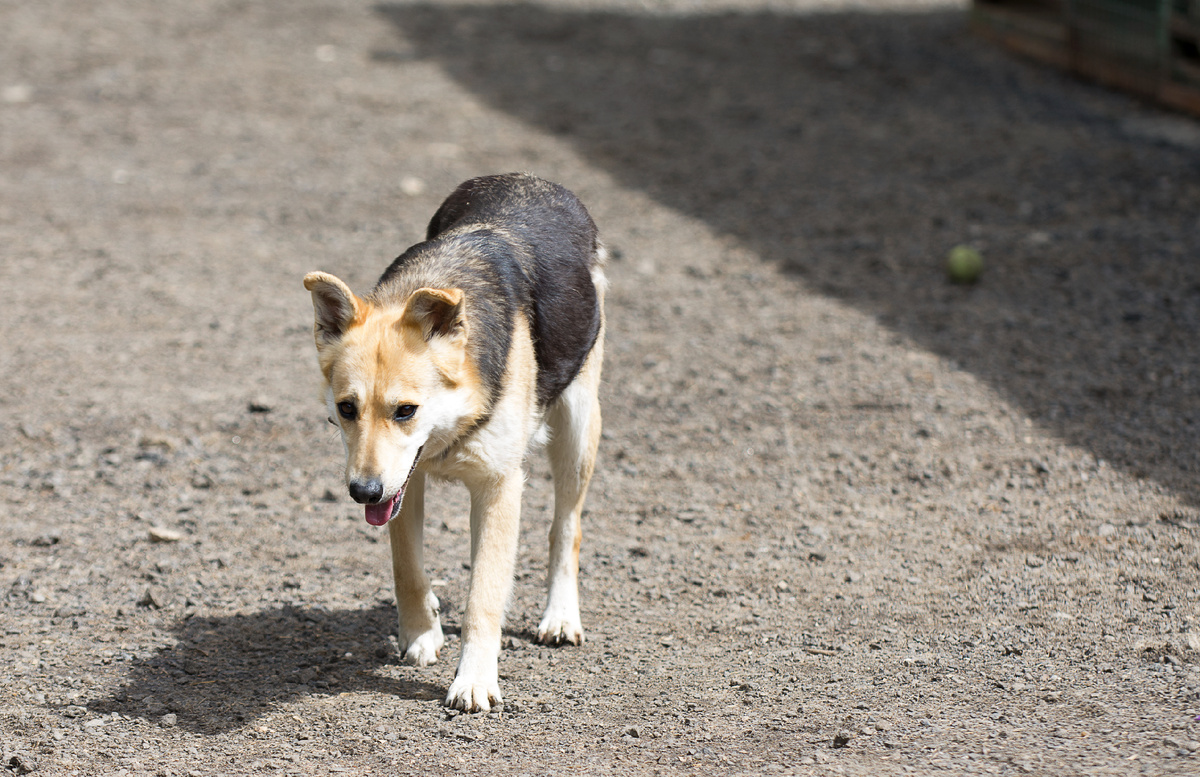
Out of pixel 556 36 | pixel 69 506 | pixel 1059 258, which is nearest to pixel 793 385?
pixel 1059 258

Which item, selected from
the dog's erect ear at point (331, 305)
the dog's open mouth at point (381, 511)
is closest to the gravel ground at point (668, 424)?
the dog's open mouth at point (381, 511)

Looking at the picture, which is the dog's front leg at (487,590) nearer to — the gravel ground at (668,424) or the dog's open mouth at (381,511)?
the gravel ground at (668,424)

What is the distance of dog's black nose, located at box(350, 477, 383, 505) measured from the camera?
141 inches

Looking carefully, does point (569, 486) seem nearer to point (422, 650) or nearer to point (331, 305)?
point (422, 650)

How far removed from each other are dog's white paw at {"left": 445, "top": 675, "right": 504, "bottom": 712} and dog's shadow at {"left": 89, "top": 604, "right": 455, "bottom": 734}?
6.8 inches

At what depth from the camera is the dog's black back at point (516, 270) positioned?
4.12 metres

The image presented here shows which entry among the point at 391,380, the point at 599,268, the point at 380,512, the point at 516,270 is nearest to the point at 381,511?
the point at 380,512

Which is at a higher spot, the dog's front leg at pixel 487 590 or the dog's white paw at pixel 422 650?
the dog's front leg at pixel 487 590

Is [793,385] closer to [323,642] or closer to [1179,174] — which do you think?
[323,642]

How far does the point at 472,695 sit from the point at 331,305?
1.40 meters

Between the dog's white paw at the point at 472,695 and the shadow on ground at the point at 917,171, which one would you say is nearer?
the dog's white paw at the point at 472,695

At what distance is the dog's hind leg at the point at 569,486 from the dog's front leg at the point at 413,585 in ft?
1.48

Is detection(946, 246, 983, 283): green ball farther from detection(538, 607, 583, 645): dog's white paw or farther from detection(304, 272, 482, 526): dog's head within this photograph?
detection(304, 272, 482, 526): dog's head

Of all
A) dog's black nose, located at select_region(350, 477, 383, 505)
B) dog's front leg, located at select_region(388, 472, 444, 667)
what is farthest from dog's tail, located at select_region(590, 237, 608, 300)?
dog's black nose, located at select_region(350, 477, 383, 505)
